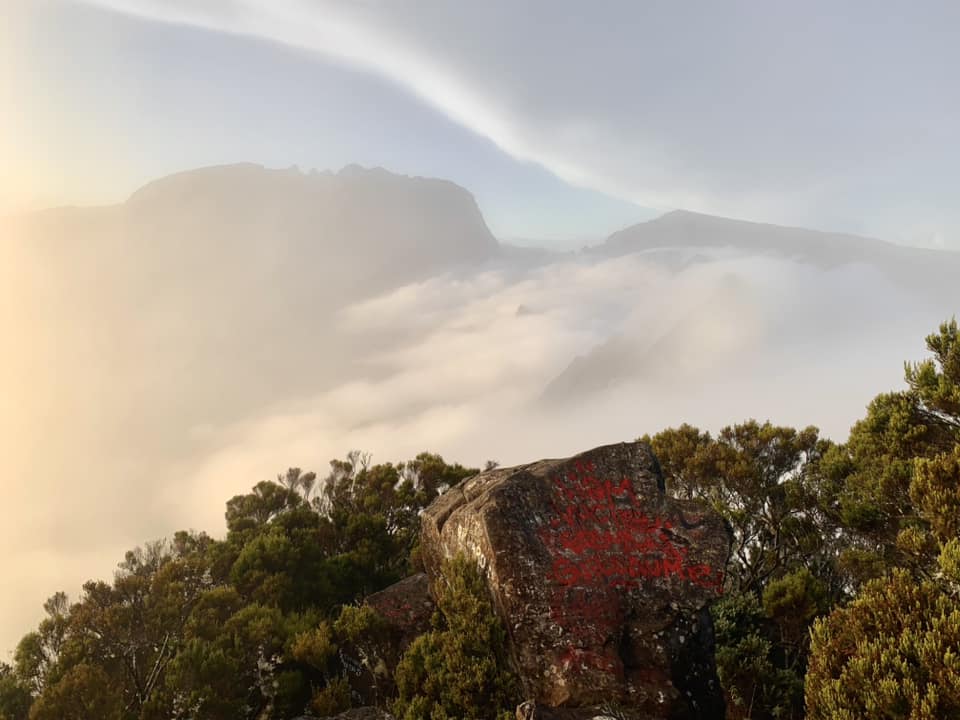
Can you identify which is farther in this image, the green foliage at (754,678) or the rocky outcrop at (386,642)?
the rocky outcrop at (386,642)

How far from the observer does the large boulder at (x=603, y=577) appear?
10.5 m

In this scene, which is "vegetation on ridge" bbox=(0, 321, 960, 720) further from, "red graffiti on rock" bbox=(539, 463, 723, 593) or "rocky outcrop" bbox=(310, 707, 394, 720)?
"red graffiti on rock" bbox=(539, 463, 723, 593)

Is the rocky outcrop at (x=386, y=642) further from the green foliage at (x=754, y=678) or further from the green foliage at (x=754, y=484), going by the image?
the green foliage at (x=754, y=484)

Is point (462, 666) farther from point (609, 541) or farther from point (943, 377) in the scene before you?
point (943, 377)

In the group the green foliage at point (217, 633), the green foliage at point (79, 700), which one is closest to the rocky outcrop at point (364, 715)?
the green foliage at point (217, 633)

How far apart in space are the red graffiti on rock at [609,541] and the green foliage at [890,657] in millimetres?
2709

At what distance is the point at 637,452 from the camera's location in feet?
44.9

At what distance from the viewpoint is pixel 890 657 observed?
8344mm

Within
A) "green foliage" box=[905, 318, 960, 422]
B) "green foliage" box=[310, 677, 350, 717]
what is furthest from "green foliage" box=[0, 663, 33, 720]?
"green foliage" box=[905, 318, 960, 422]

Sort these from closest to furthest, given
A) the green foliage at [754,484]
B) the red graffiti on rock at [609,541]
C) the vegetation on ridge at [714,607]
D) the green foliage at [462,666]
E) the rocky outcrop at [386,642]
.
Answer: the vegetation on ridge at [714,607] < the green foliage at [462,666] < the red graffiti on rock at [609,541] < the rocky outcrop at [386,642] < the green foliage at [754,484]

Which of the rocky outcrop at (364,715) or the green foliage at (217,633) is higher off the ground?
the green foliage at (217,633)

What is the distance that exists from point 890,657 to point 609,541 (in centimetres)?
492

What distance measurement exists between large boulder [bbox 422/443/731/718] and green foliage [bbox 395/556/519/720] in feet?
1.06

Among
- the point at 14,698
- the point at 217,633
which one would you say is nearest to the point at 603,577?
the point at 217,633
